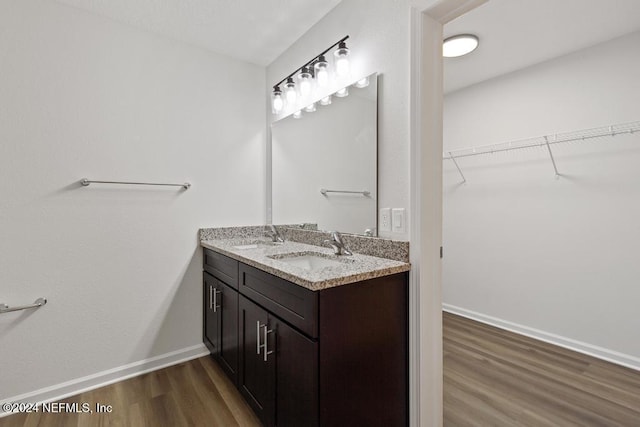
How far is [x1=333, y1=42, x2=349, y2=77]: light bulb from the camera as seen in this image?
5.67ft

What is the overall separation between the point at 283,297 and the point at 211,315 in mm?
1130

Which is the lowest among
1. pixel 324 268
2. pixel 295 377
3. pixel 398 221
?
pixel 295 377

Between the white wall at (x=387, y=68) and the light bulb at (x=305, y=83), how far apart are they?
0.33 metres

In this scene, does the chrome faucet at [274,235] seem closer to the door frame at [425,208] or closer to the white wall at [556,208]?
the door frame at [425,208]

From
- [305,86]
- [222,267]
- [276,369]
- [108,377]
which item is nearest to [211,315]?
[222,267]

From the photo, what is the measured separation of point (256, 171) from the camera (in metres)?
2.60

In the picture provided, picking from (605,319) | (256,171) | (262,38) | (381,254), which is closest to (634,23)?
(605,319)

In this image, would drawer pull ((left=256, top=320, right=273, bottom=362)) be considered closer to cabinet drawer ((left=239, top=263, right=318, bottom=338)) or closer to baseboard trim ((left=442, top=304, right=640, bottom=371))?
cabinet drawer ((left=239, top=263, right=318, bottom=338))

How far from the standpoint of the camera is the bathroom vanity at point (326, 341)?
1.12 meters

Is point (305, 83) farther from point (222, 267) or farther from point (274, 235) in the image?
point (222, 267)

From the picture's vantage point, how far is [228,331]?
188 centimetres

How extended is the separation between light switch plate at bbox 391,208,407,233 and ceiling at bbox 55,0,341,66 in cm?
134

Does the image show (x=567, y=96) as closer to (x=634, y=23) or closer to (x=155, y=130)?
(x=634, y=23)

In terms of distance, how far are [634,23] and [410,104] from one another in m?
1.93
